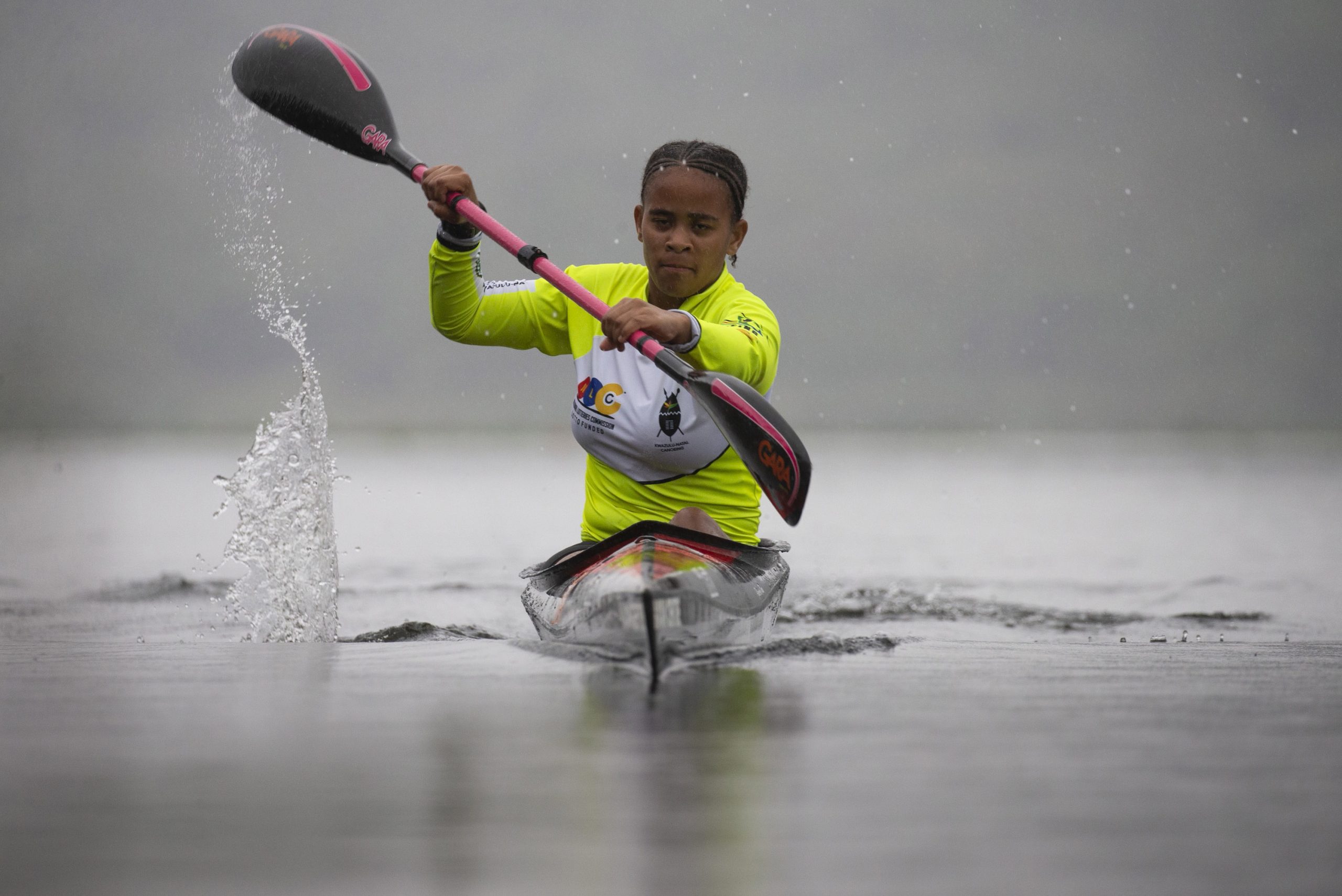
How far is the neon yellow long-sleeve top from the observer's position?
10.8 ft

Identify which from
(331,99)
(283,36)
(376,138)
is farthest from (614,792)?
(283,36)

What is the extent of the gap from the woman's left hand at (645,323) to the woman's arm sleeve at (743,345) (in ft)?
0.25

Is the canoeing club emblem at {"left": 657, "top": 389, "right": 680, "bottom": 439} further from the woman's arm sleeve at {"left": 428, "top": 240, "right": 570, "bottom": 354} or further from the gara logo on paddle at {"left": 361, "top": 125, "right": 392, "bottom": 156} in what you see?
the gara logo on paddle at {"left": 361, "top": 125, "right": 392, "bottom": 156}

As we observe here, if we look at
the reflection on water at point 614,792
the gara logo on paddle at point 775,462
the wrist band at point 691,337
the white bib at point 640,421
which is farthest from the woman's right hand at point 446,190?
the reflection on water at point 614,792

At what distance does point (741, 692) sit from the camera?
8.04 feet

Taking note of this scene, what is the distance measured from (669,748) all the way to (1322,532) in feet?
34.7

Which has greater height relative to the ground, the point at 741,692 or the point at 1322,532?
the point at 1322,532

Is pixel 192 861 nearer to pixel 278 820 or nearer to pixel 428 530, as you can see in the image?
pixel 278 820

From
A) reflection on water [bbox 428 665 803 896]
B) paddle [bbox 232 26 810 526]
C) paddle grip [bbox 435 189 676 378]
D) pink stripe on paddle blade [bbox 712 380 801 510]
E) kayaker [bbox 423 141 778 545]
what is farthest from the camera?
paddle [bbox 232 26 810 526]

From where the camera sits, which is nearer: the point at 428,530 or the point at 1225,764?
the point at 1225,764

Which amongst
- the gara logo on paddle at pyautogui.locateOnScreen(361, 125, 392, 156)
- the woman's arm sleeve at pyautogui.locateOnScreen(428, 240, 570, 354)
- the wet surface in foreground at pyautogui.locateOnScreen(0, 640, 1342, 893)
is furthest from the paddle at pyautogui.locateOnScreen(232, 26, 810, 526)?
the wet surface in foreground at pyautogui.locateOnScreen(0, 640, 1342, 893)

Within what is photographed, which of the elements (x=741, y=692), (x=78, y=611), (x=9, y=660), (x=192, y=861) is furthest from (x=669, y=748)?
(x=78, y=611)

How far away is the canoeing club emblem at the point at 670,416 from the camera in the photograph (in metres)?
3.27

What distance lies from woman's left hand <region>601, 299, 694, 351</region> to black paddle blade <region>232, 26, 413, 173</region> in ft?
4.26
